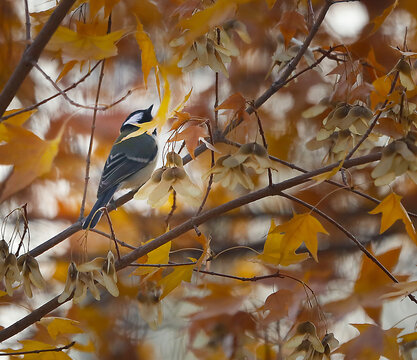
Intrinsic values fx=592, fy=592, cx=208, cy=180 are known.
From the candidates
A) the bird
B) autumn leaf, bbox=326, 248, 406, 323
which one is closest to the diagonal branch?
autumn leaf, bbox=326, 248, 406, 323

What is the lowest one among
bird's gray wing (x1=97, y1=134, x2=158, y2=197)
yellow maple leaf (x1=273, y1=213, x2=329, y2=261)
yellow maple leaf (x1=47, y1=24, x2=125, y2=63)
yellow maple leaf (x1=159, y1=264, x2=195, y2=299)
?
yellow maple leaf (x1=273, y1=213, x2=329, y2=261)

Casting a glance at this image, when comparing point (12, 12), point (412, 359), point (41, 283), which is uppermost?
point (12, 12)

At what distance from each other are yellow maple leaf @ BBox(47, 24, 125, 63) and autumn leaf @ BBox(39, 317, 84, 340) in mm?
324

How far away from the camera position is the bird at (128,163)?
144cm

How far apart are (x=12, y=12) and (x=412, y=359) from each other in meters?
1.10

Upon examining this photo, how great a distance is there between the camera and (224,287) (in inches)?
37.0

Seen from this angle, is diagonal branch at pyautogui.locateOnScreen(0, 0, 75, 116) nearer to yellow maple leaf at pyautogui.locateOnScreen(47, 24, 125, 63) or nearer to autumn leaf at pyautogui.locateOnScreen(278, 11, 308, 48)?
yellow maple leaf at pyautogui.locateOnScreen(47, 24, 125, 63)

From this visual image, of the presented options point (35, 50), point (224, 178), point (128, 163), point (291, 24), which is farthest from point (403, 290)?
point (128, 163)

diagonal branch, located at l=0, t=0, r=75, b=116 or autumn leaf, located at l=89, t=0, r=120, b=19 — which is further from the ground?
autumn leaf, located at l=89, t=0, r=120, b=19

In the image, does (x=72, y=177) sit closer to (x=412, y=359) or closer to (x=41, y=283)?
(x=41, y=283)

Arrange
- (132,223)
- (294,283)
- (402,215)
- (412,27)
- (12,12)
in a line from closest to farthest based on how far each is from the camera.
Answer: (402,215)
(294,283)
(412,27)
(12,12)
(132,223)

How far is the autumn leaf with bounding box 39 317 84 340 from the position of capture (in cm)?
75

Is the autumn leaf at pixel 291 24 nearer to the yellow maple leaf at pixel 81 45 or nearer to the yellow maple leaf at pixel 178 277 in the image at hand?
the yellow maple leaf at pixel 81 45

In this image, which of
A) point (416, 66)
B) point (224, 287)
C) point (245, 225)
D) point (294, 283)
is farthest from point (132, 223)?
point (416, 66)
